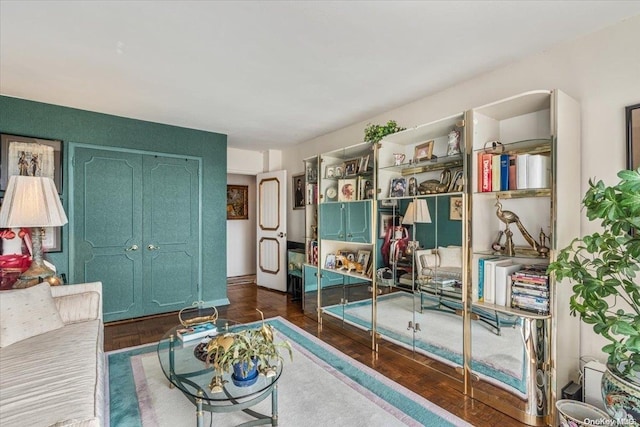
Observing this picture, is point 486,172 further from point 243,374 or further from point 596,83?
point 243,374

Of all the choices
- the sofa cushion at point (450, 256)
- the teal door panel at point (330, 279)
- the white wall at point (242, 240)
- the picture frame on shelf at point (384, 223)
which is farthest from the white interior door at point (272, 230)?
the sofa cushion at point (450, 256)

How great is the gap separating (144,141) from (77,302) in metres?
2.26

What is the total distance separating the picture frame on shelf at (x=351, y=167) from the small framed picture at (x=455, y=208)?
123cm

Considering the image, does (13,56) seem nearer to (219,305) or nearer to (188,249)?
(188,249)

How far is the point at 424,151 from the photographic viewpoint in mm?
2771

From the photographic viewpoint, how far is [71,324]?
7.80 feet

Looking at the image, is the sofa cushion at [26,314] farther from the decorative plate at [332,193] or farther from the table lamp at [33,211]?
the decorative plate at [332,193]

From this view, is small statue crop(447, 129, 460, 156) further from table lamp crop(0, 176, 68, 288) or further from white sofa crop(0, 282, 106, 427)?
table lamp crop(0, 176, 68, 288)

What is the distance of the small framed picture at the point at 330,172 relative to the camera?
368cm

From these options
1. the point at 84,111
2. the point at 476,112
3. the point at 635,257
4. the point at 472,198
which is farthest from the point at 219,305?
the point at 635,257

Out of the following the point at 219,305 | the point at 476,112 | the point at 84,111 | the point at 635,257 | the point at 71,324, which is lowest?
the point at 219,305

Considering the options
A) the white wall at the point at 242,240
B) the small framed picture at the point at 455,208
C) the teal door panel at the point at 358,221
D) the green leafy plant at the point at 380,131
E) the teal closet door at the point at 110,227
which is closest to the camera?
the small framed picture at the point at 455,208

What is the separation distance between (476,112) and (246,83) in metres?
1.98

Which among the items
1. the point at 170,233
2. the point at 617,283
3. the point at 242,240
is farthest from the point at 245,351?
the point at 242,240
